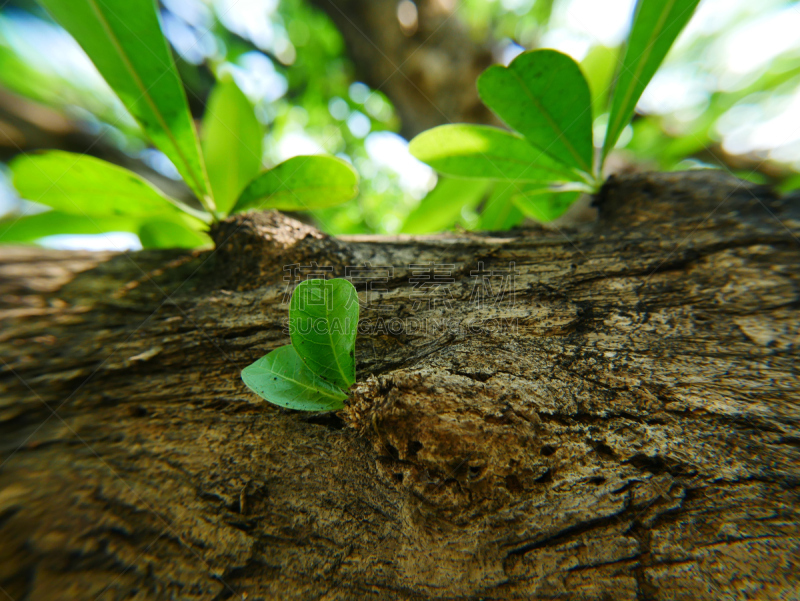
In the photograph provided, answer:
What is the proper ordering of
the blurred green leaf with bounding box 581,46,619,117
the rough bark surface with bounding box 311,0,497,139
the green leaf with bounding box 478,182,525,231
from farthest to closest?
the rough bark surface with bounding box 311,0,497,139, the blurred green leaf with bounding box 581,46,619,117, the green leaf with bounding box 478,182,525,231

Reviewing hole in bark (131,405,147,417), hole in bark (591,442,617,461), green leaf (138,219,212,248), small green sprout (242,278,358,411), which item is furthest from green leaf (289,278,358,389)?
green leaf (138,219,212,248)

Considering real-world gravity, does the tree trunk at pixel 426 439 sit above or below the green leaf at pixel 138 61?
below

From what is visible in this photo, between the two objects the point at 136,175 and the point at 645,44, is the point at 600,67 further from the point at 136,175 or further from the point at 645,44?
the point at 136,175

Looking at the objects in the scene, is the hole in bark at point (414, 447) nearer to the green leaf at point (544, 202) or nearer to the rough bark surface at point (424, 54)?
the green leaf at point (544, 202)

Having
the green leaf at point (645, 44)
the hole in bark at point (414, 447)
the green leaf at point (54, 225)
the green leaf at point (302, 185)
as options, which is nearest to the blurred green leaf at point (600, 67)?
the green leaf at point (645, 44)

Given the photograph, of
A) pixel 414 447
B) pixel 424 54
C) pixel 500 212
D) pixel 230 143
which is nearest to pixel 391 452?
pixel 414 447

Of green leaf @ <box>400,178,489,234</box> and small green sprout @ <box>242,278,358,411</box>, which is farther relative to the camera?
green leaf @ <box>400,178,489,234</box>

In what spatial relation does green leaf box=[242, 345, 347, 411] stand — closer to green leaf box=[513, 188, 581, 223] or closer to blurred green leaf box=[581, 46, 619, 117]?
green leaf box=[513, 188, 581, 223]
